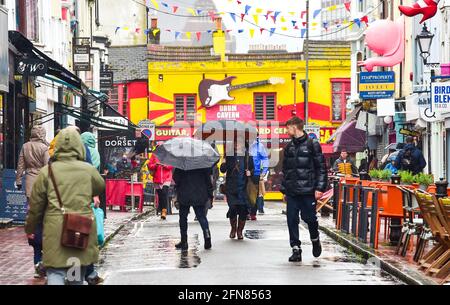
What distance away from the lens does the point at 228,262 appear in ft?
55.3

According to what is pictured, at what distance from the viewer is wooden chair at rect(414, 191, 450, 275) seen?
14352mm

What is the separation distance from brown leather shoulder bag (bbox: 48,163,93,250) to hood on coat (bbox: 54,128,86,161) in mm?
272

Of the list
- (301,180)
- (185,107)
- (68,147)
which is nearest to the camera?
(68,147)

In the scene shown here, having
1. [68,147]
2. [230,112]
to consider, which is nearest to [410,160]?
[68,147]

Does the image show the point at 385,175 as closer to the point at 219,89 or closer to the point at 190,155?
the point at 190,155

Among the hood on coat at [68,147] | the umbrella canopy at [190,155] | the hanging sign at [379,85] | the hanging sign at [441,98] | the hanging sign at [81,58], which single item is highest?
the hanging sign at [81,58]

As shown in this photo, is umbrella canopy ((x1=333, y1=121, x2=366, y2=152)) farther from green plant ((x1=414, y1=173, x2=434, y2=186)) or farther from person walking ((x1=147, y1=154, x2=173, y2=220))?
green plant ((x1=414, y1=173, x2=434, y2=186))

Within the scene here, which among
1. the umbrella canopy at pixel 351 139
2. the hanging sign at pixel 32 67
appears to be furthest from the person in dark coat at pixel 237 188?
the umbrella canopy at pixel 351 139

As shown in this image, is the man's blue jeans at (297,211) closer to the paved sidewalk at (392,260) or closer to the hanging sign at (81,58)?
the paved sidewalk at (392,260)

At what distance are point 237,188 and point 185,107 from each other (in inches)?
1672

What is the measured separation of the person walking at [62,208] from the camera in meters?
10.4

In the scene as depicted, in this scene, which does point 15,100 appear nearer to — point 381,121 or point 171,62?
point 381,121

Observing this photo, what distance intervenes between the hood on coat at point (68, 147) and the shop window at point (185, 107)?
2083 inches
